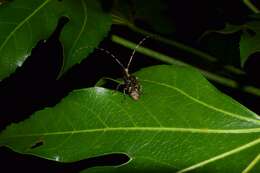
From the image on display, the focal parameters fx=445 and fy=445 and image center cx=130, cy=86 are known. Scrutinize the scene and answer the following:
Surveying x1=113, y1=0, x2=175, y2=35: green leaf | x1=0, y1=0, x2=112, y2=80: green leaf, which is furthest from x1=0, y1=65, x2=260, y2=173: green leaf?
x1=113, y1=0, x2=175, y2=35: green leaf

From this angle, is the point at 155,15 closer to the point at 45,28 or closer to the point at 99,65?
the point at 99,65

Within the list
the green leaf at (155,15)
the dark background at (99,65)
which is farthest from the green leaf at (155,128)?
the green leaf at (155,15)

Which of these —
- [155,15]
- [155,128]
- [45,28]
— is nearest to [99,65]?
[155,15]

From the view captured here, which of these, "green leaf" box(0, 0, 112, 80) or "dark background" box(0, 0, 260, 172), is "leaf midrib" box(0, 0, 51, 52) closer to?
"green leaf" box(0, 0, 112, 80)

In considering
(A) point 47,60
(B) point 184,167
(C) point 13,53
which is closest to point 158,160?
(B) point 184,167

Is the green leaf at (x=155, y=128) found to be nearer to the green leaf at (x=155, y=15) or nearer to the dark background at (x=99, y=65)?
the dark background at (x=99, y=65)

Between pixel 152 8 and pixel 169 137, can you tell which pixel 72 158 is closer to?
pixel 169 137
